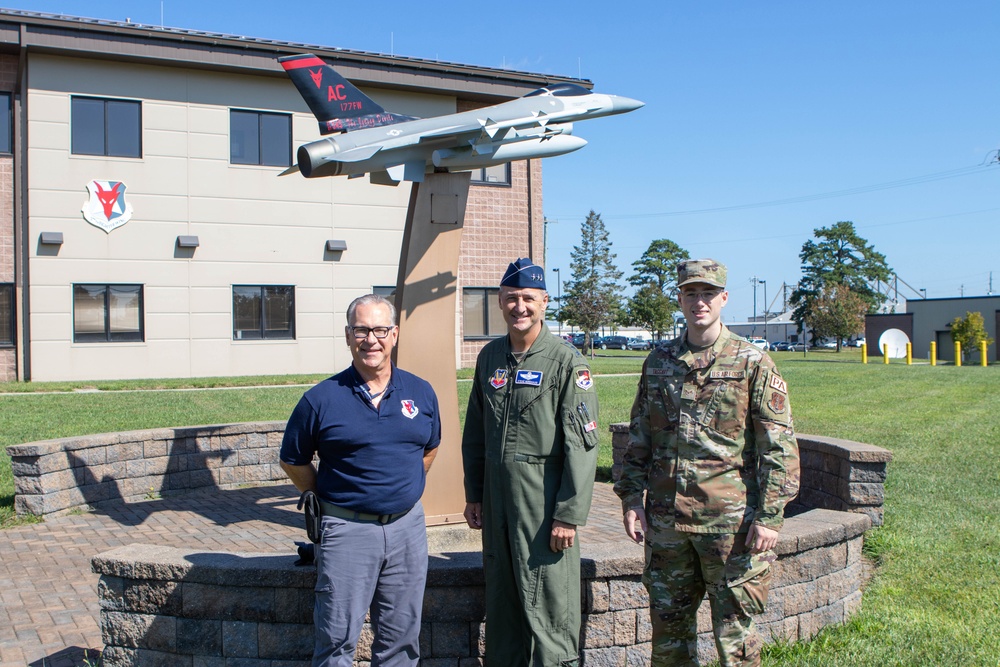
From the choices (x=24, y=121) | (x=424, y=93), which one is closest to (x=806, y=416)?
(x=424, y=93)

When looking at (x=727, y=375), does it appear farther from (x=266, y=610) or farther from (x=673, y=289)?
(x=673, y=289)

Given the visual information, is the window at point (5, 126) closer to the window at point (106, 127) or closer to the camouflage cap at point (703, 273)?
the window at point (106, 127)

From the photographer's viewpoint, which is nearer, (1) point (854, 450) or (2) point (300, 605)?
(2) point (300, 605)

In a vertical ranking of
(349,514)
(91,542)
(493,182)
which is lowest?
(91,542)

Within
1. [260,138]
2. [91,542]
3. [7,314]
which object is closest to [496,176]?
[260,138]

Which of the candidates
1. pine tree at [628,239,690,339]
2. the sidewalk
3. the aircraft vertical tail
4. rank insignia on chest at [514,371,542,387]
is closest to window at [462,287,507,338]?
the sidewalk

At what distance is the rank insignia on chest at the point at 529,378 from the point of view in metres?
3.80

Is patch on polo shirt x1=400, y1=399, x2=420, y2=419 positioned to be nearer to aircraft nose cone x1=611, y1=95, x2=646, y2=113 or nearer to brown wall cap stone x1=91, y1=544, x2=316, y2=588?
brown wall cap stone x1=91, y1=544, x2=316, y2=588

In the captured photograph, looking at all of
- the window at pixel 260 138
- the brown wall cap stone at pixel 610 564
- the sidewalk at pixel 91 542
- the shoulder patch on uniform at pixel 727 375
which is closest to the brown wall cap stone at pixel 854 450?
the sidewalk at pixel 91 542

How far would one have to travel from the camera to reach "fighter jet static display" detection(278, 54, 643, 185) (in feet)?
23.4

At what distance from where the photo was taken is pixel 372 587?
3551 millimetres

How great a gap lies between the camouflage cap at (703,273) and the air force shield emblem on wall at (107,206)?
19883 millimetres

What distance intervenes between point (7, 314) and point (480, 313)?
1234 centimetres

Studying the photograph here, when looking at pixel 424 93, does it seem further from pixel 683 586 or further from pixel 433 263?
pixel 683 586
